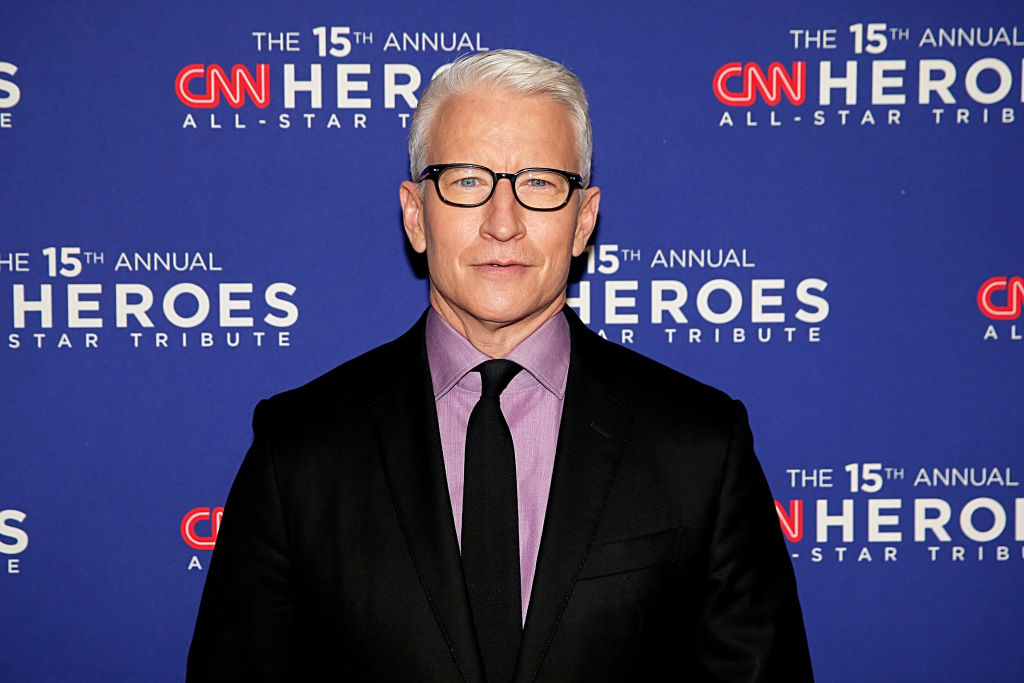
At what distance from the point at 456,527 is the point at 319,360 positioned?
89cm

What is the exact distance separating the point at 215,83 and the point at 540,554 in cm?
144

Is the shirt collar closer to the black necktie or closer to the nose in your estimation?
the black necktie

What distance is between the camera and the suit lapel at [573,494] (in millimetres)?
1398

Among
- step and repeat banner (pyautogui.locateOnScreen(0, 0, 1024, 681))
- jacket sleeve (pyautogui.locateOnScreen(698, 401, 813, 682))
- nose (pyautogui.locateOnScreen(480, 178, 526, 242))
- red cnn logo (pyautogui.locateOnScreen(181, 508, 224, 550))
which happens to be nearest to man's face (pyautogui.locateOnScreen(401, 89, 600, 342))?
nose (pyautogui.locateOnScreen(480, 178, 526, 242))

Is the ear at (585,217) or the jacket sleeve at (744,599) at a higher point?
the ear at (585,217)

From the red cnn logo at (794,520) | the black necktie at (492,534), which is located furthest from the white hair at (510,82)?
the red cnn logo at (794,520)

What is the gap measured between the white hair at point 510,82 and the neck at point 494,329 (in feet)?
0.83

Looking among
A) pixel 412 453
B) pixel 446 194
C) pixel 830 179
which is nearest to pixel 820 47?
pixel 830 179

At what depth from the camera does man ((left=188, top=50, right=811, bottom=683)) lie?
1431 mm

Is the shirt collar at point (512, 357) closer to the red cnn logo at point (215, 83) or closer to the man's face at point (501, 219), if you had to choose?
the man's face at point (501, 219)

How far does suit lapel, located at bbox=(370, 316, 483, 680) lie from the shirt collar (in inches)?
1.0

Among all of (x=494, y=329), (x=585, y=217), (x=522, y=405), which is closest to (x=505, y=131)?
(x=585, y=217)

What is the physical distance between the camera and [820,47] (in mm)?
2207

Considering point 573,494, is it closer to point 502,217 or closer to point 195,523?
point 502,217
